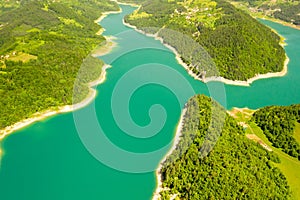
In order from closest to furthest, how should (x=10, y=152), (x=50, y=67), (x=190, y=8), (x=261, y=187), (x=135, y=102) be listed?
1. (x=261, y=187)
2. (x=10, y=152)
3. (x=135, y=102)
4. (x=50, y=67)
5. (x=190, y=8)

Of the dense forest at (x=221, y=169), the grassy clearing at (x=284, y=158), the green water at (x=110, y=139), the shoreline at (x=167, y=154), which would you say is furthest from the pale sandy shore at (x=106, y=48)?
the dense forest at (x=221, y=169)

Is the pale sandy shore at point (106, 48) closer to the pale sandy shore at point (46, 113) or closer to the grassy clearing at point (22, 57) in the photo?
the grassy clearing at point (22, 57)

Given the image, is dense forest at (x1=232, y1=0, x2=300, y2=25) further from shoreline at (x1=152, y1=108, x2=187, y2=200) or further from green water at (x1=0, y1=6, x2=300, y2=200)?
shoreline at (x1=152, y1=108, x2=187, y2=200)

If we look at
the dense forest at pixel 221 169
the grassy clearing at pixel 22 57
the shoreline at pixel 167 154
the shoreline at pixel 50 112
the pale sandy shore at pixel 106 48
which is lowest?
the pale sandy shore at pixel 106 48

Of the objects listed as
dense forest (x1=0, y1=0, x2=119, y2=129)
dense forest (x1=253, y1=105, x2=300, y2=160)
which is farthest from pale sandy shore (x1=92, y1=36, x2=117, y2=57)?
dense forest (x1=253, y1=105, x2=300, y2=160)

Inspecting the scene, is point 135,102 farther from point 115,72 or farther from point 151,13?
point 151,13

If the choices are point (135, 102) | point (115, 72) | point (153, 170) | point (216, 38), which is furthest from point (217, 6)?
point (153, 170)
